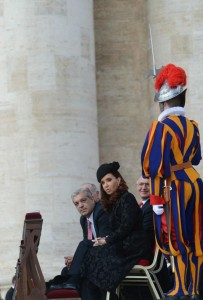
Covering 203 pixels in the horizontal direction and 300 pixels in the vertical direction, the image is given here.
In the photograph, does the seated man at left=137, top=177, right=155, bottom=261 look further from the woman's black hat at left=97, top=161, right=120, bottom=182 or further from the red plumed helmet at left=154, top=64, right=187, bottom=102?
the red plumed helmet at left=154, top=64, right=187, bottom=102

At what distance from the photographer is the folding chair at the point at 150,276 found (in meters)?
11.4

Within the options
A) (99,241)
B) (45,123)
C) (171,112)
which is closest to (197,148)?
(171,112)

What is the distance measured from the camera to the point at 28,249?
1116cm

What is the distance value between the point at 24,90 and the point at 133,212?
3489 mm

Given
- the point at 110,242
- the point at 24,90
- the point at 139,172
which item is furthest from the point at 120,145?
the point at 110,242

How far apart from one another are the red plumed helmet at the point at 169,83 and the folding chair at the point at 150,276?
1255mm

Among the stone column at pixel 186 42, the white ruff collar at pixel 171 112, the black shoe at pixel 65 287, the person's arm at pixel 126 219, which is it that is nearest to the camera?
the white ruff collar at pixel 171 112

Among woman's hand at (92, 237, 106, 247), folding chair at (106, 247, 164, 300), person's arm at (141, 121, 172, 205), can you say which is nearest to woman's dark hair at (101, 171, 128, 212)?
woman's hand at (92, 237, 106, 247)

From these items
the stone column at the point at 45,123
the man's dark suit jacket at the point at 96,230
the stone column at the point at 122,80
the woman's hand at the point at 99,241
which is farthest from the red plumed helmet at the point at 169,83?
the stone column at the point at 122,80

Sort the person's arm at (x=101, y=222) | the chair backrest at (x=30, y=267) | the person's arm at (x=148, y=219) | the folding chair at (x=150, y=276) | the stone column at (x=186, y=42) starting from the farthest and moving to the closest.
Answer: the stone column at (x=186, y=42), the person's arm at (x=101, y=222), the person's arm at (x=148, y=219), the folding chair at (x=150, y=276), the chair backrest at (x=30, y=267)

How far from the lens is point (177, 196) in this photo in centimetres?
1082

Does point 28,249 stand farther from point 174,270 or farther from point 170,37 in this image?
point 170,37

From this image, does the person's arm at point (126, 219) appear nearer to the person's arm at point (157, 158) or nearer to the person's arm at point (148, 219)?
the person's arm at point (148, 219)

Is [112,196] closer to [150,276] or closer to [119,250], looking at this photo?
[119,250]
